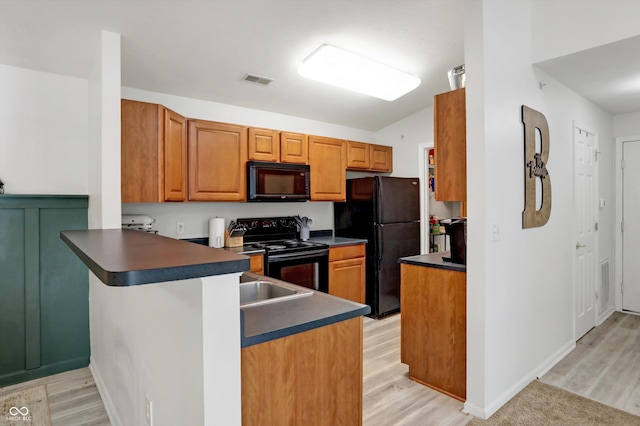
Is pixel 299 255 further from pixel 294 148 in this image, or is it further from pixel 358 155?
pixel 358 155

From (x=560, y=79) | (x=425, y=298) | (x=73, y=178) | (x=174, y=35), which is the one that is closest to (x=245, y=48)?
(x=174, y=35)

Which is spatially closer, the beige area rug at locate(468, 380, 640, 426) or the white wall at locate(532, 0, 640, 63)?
the beige area rug at locate(468, 380, 640, 426)

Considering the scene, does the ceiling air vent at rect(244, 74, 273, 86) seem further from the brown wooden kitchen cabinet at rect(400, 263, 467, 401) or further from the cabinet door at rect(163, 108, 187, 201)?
the brown wooden kitchen cabinet at rect(400, 263, 467, 401)

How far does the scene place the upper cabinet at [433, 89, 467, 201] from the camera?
242 centimetres

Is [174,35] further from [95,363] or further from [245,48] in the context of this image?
[95,363]

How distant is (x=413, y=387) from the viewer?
257cm

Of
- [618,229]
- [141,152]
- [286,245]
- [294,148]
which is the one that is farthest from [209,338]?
[618,229]

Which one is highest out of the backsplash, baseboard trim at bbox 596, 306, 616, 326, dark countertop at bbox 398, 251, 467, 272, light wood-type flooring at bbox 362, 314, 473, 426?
the backsplash

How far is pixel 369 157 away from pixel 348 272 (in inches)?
60.0

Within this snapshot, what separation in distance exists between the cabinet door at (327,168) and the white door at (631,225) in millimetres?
3219

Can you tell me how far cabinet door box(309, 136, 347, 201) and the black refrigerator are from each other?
0.24m

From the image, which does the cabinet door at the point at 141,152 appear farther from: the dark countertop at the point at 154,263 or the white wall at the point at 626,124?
the white wall at the point at 626,124

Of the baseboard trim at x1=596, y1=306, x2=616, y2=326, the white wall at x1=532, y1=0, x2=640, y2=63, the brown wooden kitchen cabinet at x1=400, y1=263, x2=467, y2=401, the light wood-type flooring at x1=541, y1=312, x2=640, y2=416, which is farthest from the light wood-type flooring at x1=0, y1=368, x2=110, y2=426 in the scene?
the baseboard trim at x1=596, y1=306, x2=616, y2=326

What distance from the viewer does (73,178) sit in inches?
114
